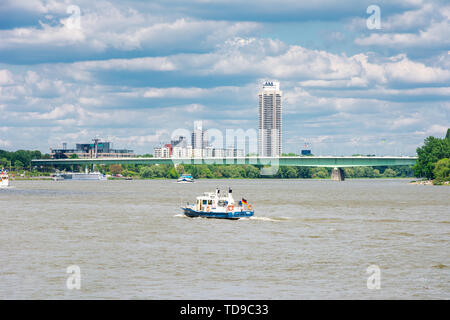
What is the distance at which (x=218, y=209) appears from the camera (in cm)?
8112

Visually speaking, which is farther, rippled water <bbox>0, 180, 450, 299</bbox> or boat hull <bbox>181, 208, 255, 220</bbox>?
boat hull <bbox>181, 208, 255, 220</bbox>

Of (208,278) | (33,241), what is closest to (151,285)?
(208,278)

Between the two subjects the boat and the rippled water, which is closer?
the rippled water

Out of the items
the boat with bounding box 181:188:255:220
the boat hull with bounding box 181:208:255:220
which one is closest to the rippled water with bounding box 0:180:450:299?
the boat hull with bounding box 181:208:255:220

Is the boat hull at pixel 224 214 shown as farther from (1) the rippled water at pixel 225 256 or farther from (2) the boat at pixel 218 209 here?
(1) the rippled water at pixel 225 256

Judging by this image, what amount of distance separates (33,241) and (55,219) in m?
23.6

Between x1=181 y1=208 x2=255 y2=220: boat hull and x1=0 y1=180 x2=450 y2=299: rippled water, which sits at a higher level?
x1=181 y1=208 x2=255 y2=220: boat hull

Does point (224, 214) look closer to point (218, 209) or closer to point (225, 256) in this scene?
point (218, 209)

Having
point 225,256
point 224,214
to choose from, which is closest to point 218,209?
point 224,214

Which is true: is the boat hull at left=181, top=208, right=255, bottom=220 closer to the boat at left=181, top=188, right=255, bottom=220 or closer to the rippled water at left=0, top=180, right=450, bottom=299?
the boat at left=181, top=188, right=255, bottom=220

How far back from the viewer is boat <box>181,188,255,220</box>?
261 feet

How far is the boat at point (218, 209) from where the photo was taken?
79500 millimetres

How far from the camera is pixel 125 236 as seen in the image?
61.8 m

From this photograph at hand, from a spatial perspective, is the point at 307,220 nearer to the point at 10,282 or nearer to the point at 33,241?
the point at 33,241
